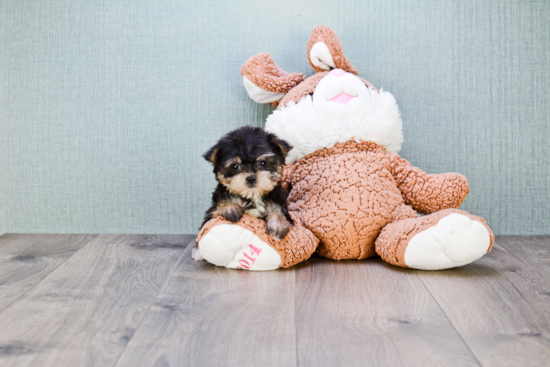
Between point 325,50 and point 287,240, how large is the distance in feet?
2.54

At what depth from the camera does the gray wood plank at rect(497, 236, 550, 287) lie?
160cm

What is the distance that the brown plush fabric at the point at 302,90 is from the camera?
71.8 inches

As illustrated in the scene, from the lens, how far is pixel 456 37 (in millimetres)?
2068

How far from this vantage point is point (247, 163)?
1.48 m

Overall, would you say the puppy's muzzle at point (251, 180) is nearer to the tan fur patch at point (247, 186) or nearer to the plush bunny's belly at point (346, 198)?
the tan fur patch at point (247, 186)

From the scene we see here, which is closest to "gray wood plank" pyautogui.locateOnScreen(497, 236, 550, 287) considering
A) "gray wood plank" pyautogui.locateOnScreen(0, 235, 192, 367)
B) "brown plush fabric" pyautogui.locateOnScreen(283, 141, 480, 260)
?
"brown plush fabric" pyautogui.locateOnScreen(283, 141, 480, 260)

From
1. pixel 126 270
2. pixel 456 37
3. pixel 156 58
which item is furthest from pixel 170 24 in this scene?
pixel 456 37

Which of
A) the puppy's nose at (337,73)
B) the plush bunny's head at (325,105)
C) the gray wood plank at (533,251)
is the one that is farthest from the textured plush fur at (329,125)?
the gray wood plank at (533,251)

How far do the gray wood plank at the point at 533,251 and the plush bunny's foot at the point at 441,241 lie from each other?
24cm

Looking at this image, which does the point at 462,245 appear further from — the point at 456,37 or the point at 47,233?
the point at 47,233

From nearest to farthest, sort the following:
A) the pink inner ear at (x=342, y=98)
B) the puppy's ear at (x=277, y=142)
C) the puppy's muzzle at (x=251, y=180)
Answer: the puppy's muzzle at (x=251, y=180), the puppy's ear at (x=277, y=142), the pink inner ear at (x=342, y=98)

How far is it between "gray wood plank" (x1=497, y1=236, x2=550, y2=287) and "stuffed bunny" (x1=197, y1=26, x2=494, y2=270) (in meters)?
0.24

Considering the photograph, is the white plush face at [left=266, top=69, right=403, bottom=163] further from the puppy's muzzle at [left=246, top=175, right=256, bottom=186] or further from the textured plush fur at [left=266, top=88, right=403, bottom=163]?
the puppy's muzzle at [left=246, top=175, right=256, bottom=186]

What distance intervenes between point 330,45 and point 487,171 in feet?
3.09
